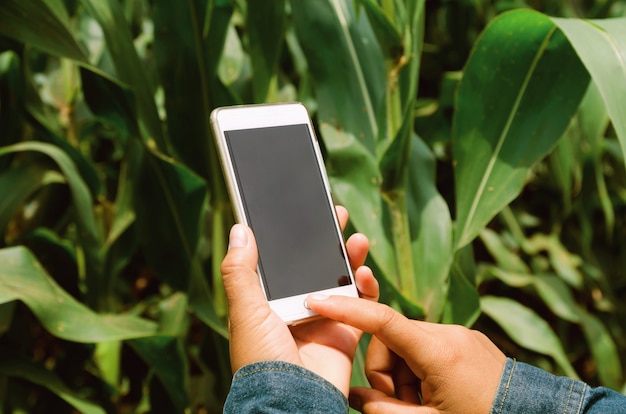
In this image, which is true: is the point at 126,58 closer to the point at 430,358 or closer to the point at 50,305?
the point at 50,305

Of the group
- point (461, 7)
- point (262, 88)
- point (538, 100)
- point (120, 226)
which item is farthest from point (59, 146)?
point (461, 7)

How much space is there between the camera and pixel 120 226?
703 millimetres

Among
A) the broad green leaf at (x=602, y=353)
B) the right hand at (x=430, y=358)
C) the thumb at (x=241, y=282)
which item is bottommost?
the broad green leaf at (x=602, y=353)

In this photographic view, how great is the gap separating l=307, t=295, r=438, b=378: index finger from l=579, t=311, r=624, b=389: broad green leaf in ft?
1.82

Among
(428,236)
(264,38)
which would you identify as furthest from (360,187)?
(264,38)

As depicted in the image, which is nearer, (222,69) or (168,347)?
(168,347)

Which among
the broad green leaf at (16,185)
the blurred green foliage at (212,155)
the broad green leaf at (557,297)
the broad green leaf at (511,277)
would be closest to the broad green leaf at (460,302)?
the blurred green foliage at (212,155)

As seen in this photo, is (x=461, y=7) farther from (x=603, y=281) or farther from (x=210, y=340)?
(x=210, y=340)

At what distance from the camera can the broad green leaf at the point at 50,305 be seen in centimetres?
53

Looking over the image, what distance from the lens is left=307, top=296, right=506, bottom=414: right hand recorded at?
40cm

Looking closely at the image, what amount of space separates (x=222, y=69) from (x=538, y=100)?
1.19ft

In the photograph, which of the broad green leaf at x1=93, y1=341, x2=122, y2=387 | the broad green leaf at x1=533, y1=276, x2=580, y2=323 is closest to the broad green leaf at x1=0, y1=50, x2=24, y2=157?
the broad green leaf at x1=93, y1=341, x2=122, y2=387

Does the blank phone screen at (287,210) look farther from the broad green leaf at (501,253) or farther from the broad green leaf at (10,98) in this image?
the broad green leaf at (501,253)

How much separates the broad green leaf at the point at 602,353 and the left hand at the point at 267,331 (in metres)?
0.54
